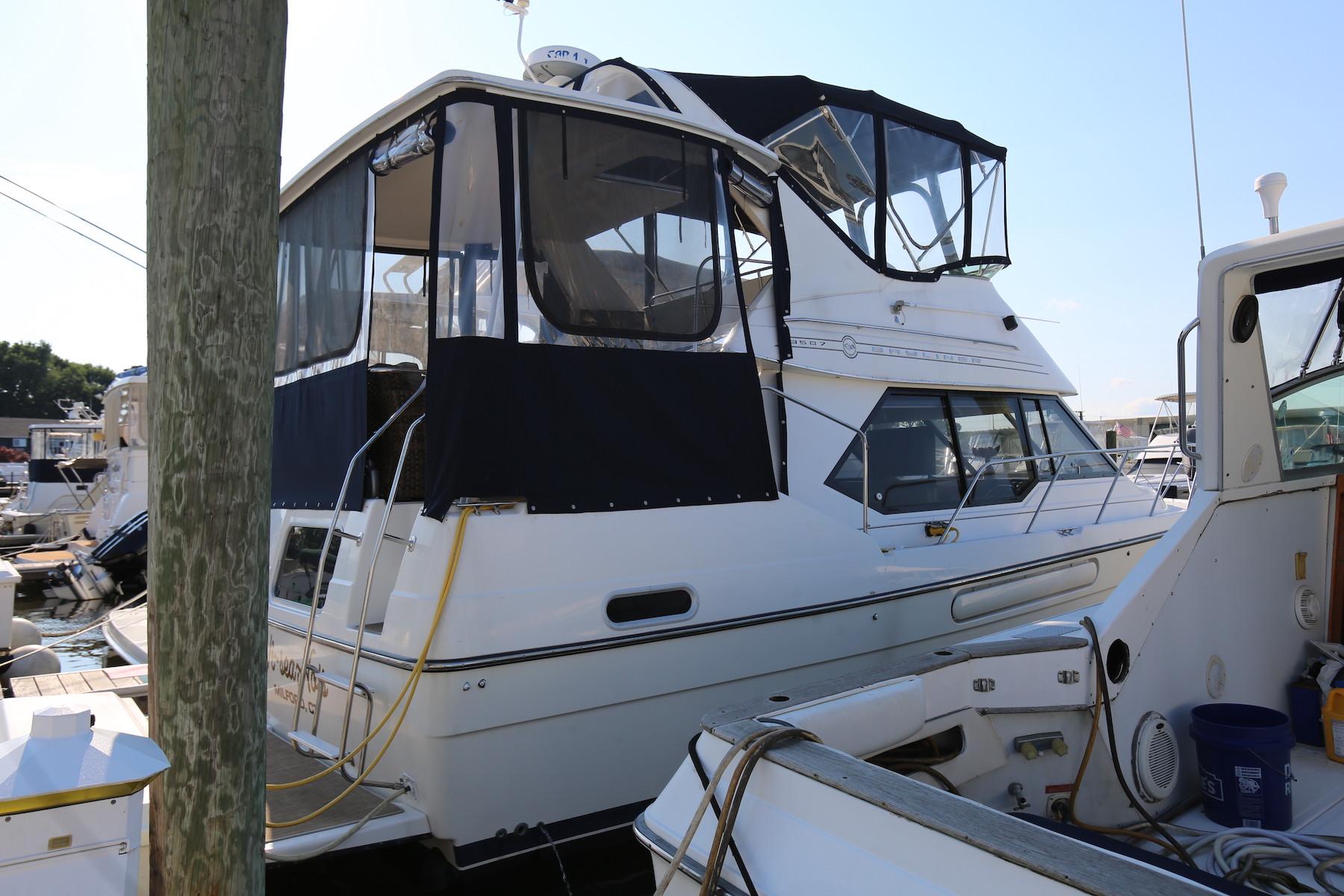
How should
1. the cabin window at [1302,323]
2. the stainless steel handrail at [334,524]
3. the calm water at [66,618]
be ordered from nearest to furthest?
the cabin window at [1302,323] → the stainless steel handrail at [334,524] → the calm water at [66,618]

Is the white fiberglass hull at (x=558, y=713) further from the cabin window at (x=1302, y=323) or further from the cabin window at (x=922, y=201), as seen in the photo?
the cabin window at (x=922, y=201)

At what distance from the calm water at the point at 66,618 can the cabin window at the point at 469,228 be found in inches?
318

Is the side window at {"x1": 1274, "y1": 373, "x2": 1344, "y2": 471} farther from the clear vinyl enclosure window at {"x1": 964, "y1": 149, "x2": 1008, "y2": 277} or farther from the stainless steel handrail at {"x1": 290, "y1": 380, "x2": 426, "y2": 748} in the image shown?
the stainless steel handrail at {"x1": 290, "y1": 380, "x2": 426, "y2": 748}

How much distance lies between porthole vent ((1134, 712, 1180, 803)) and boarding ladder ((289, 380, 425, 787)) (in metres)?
2.59

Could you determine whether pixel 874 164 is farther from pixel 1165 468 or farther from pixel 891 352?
pixel 1165 468

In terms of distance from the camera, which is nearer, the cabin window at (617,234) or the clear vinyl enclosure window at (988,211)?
the cabin window at (617,234)

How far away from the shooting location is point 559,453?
11.3 ft

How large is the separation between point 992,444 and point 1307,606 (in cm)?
233

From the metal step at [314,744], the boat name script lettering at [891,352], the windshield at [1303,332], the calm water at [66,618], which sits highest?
the boat name script lettering at [891,352]

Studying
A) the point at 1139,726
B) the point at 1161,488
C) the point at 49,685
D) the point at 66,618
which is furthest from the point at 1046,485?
the point at 66,618

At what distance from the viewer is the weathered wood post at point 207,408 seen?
6.20ft

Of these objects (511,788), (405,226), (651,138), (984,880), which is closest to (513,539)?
(511,788)

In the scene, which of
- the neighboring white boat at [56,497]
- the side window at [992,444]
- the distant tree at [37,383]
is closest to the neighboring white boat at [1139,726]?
the side window at [992,444]

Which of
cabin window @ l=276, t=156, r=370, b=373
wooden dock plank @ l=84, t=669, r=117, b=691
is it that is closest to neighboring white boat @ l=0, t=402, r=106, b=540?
wooden dock plank @ l=84, t=669, r=117, b=691
